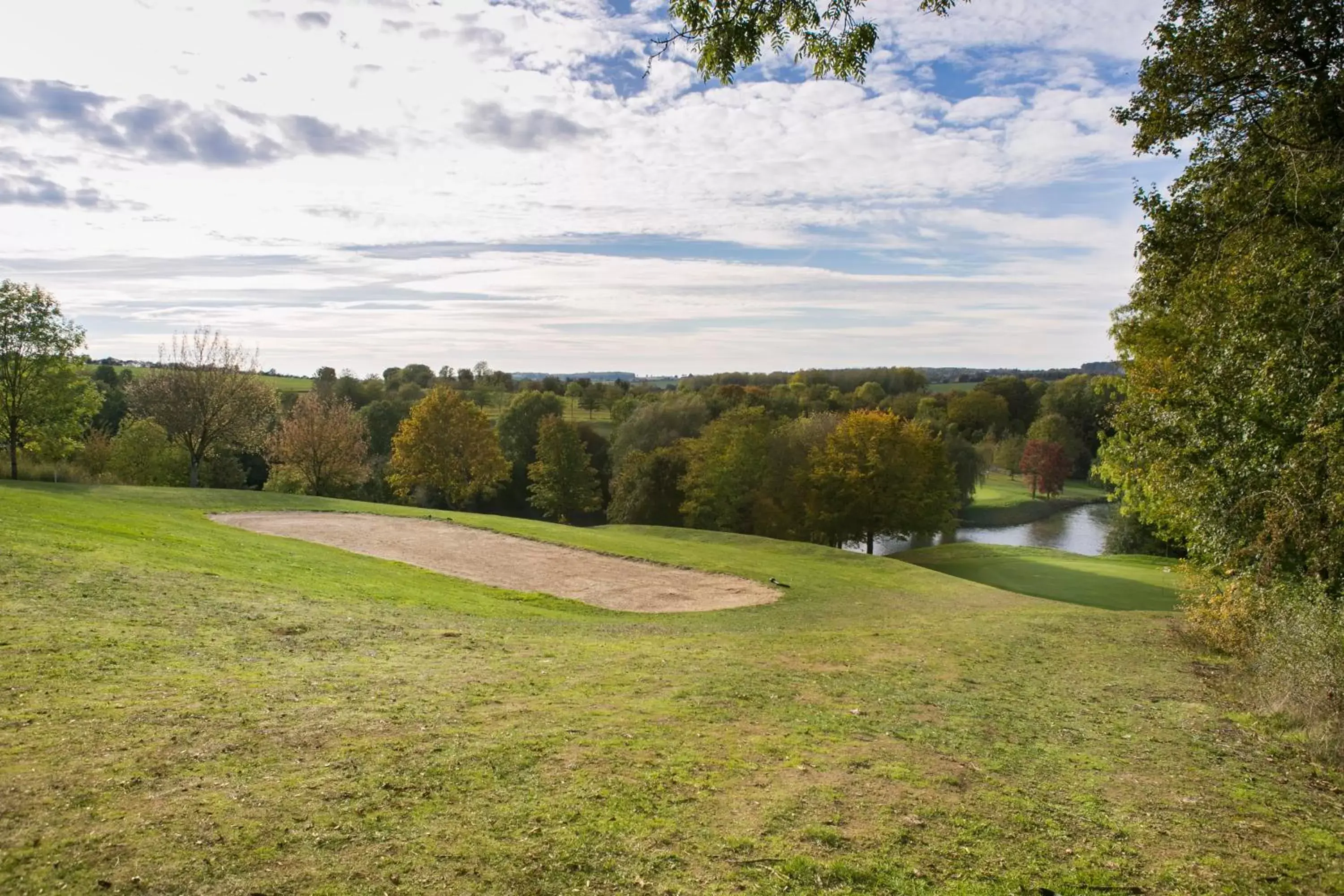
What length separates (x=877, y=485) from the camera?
1865 inches

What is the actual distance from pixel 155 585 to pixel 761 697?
10364 millimetres

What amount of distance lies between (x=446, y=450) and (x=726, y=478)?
19100 mm

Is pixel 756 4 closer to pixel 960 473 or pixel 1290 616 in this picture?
pixel 1290 616

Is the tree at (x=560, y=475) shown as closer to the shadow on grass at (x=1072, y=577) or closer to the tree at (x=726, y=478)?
the tree at (x=726, y=478)

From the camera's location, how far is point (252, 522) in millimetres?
28328

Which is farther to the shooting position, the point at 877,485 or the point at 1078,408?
the point at 1078,408

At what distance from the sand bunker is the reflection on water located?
3007 cm

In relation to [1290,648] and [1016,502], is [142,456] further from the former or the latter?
[1016,502]

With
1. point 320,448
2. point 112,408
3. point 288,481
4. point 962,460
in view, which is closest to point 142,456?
point 288,481

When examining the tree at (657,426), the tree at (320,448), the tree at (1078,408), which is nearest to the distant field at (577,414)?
the tree at (657,426)

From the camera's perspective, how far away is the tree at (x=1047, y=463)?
79.6 metres

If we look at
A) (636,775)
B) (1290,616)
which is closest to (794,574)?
(1290,616)

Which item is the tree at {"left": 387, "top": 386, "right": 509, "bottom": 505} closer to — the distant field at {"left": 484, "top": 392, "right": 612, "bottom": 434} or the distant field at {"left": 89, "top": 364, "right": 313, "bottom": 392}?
the distant field at {"left": 484, "top": 392, "right": 612, "bottom": 434}

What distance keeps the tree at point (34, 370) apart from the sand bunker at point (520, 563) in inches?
604
